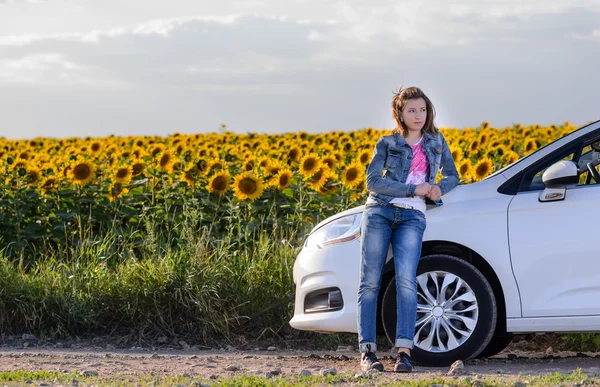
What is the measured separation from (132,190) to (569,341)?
20.0 ft

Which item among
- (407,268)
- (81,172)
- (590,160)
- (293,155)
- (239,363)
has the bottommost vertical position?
(239,363)

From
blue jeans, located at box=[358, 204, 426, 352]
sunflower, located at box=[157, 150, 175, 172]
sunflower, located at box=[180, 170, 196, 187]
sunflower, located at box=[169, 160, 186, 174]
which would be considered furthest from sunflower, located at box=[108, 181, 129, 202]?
blue jeans, located at box=[358, 204, 426, 352]

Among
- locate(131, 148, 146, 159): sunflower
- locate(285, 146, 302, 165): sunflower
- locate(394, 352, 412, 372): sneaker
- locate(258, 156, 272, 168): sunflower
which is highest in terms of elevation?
locate(131, 148, 146, 159): sunflower

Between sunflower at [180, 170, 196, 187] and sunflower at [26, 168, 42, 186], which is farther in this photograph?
sunflower at [26, 168, 42, 186]

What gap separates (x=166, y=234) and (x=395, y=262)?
5.51 m

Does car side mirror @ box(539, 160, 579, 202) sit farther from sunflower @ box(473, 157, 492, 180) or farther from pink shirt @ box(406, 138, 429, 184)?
sunflower @ box(473, 157, 492, 180)

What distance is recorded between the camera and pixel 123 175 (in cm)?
1210

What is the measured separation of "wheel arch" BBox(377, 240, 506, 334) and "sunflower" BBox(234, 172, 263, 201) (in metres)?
4.36

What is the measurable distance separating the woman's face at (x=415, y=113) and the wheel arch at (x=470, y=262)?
0.84 m

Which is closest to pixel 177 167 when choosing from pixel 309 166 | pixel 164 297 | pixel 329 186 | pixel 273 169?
pixel 273 169

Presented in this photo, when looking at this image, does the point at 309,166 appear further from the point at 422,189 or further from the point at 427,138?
the point at 422,189

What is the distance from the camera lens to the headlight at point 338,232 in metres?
7.21

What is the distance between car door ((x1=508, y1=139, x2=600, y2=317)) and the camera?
22.4ft

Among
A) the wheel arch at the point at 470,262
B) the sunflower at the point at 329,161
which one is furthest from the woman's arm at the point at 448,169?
the sunflower at the point at 329,161
